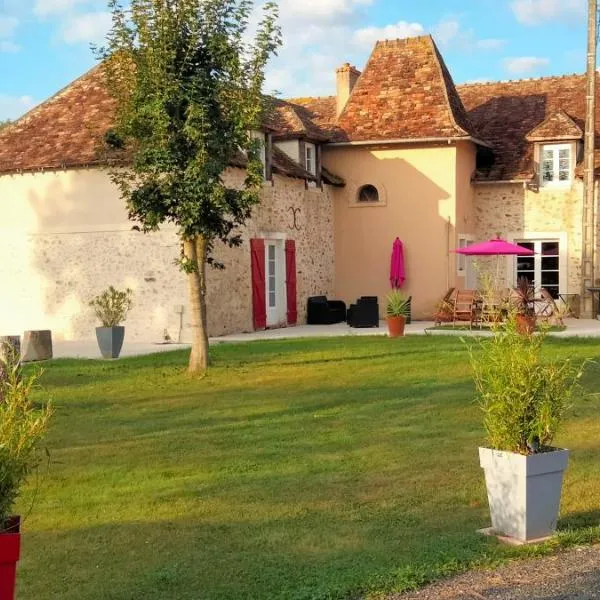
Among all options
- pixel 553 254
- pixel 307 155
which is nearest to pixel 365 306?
pixel 307 155

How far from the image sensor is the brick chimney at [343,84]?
26.5 metres

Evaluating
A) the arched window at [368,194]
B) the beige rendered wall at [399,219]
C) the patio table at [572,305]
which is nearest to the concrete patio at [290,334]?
the patio table at [572,305]

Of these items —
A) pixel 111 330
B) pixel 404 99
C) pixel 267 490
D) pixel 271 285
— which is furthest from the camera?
pixel 404 99

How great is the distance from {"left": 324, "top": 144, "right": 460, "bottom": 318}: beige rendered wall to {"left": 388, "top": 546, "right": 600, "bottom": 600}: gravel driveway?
18.9 meters

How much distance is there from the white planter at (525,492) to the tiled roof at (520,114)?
1970 centimetres

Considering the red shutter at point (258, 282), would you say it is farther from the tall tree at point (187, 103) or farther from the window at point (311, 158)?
the tall tree at point (187, 103)

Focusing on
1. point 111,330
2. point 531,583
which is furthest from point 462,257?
point 531,583

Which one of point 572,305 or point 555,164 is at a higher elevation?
point 555,164

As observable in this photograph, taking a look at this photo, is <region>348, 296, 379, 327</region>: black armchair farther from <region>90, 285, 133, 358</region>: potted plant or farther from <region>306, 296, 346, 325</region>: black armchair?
<region>90, 285, 133, 358</region>: potted plant

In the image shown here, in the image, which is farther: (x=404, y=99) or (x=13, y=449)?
(x=404, y=99)

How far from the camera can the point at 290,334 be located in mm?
19875

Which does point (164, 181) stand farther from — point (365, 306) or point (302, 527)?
point (365, 306)

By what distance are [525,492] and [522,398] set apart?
0.53 metres

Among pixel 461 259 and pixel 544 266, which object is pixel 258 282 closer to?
pixel 461 259
